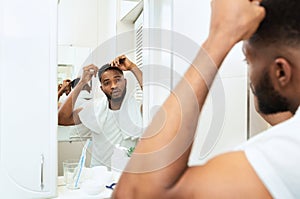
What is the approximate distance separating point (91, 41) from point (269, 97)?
0.86 metres

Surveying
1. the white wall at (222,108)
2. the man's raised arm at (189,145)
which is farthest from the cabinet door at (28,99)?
the man's raised arm at (189,145)

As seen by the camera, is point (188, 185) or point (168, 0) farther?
point (168, 0)

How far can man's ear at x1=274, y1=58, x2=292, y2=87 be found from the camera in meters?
0.55

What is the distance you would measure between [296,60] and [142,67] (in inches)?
35.2

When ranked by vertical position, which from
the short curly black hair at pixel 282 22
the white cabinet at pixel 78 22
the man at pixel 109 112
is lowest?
the man at pixel 109 112

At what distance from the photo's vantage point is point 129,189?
51cm

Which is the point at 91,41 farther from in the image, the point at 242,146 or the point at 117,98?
the point at 242,146

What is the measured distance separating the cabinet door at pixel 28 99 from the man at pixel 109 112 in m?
0.14

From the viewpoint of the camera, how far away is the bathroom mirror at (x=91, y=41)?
1221 mm

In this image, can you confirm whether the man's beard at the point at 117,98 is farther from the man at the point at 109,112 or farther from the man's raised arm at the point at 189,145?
the man's raised arm at the point at 189,145

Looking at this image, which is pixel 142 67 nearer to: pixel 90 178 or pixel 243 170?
pixel 90 178

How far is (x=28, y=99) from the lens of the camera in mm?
1091

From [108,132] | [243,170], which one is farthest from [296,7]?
[108,132]

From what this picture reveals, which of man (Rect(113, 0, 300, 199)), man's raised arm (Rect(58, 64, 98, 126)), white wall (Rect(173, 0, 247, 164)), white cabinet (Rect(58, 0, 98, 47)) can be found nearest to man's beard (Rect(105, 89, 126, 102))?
man's raised arm (Rect(58, 64, 98, 126))
